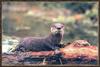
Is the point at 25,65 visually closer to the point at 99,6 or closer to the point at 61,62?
the point at 61,62

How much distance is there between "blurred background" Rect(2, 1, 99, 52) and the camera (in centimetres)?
153

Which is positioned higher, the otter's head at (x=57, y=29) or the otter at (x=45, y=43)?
the otter's head at (x=57, y=29)

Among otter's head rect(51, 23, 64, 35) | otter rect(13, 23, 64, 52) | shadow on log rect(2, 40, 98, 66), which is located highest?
otter's head rect(51, 23, 64, 35)

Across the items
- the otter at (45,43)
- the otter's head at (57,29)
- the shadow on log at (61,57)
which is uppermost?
the otter's head at (57,29)

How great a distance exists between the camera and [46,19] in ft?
5.68

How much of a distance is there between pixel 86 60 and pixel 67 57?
92 mm

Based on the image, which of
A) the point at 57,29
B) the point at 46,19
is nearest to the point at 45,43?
the point at 57,29

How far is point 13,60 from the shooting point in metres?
1.47

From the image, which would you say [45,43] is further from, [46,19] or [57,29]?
[46,19]

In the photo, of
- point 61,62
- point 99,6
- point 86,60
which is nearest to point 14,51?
point 61,62

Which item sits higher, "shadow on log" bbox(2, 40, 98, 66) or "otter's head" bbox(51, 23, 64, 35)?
"otter's head" bbox(51, 23, 64, 35)

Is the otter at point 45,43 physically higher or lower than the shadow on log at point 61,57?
higher

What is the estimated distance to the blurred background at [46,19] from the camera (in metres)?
1.53

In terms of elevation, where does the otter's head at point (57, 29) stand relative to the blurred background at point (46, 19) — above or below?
above
